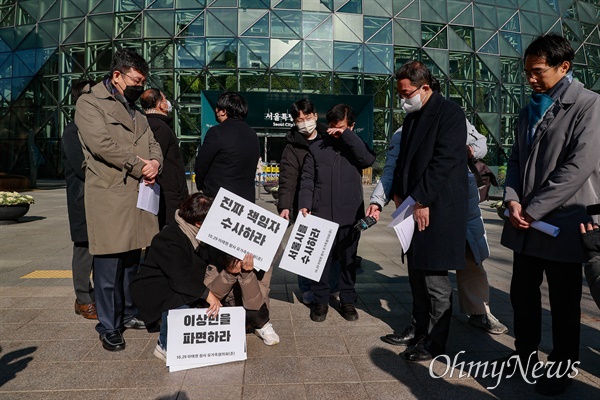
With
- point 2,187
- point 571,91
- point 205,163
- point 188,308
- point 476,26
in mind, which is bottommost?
point 2,187

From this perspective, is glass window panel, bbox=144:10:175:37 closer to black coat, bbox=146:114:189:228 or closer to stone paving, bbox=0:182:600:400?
stone paving, bbox=0:182:600:400

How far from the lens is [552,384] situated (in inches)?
105

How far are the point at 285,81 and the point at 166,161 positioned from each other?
748 inches

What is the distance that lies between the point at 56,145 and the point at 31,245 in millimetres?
19827

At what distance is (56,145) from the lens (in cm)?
2491

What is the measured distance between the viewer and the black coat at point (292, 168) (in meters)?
4.44

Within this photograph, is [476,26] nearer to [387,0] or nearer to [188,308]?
[387,0]

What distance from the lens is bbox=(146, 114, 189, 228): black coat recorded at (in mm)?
4062

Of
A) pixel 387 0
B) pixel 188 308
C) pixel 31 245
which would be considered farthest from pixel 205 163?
pixel 387 0

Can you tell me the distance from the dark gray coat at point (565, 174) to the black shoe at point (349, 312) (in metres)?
1.65

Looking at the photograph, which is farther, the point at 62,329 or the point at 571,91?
the point at 62,329

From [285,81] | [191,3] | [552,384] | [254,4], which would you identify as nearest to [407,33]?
[285,81]

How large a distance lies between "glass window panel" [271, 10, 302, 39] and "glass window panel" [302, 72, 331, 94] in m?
2.02

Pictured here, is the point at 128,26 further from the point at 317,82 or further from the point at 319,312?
the point at 319,312
